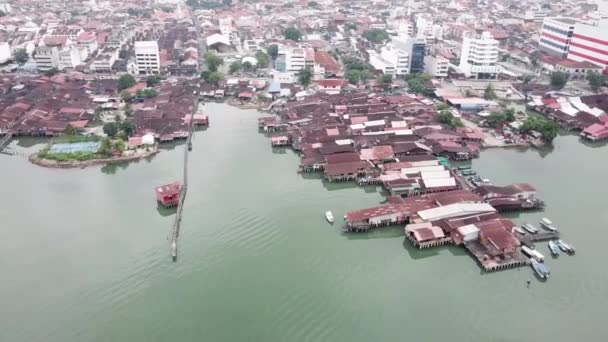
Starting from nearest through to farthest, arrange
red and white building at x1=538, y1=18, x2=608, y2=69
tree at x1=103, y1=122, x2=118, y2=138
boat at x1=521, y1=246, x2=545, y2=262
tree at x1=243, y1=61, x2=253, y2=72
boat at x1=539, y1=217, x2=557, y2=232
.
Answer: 1. boat at x1=521, y1=246, x2=545, y2=262
2. boat at x1=539, y1=217, x2=557, y2=232
3. tree at x1=103, y1=122, x2=118, y2=138
4. red and white building at x1=538, y1=18, x2=608, y2=69
5. tree at x1=243, y1=61, x2=253, y2=72

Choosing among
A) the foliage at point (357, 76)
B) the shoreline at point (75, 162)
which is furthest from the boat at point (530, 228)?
the foliage at point (357, 76)

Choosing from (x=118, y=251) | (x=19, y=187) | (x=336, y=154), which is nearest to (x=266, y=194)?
(x=336, y=154)

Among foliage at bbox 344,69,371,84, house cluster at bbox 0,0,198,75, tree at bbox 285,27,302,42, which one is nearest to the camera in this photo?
foliage at bbox 344,69,371,84

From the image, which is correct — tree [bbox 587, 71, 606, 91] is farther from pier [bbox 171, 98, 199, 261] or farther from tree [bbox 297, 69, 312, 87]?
pier [bbox 171, 98, 199, 261]

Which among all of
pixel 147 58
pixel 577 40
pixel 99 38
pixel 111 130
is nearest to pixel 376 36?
pixel 577 40

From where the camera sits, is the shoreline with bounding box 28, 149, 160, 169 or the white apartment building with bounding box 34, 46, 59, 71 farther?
the white apartment building with bounding box 34, 46, 59, 71

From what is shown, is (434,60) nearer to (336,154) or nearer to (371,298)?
(336,154)

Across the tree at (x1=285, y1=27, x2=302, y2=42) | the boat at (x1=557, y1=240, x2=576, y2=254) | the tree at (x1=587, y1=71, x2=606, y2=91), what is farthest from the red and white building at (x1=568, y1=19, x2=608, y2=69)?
the boat at (x1=557, y1=240, x2=576, y2=254)
